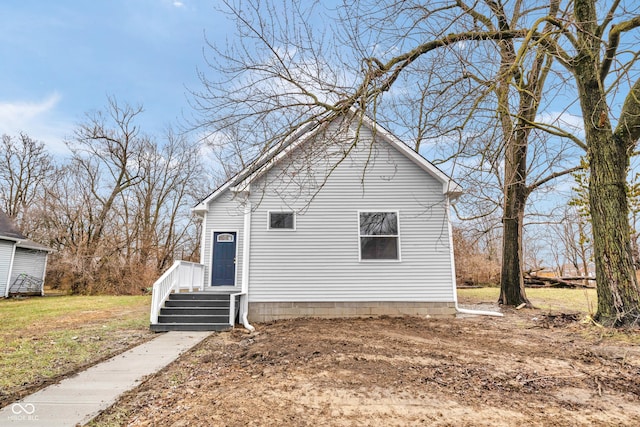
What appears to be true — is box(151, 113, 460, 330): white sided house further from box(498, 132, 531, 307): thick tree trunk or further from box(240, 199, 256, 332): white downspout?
box(498, 132, 531, 307): thick tree trunk

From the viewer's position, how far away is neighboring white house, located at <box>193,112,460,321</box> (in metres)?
8.16

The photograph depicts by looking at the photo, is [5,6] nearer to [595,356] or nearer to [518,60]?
[518,60]

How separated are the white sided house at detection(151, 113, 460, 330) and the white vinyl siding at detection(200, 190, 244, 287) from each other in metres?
2.79

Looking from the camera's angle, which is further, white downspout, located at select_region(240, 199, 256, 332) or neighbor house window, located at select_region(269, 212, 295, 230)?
neighbor house window, located at select_region(269, 212, 295, 230)

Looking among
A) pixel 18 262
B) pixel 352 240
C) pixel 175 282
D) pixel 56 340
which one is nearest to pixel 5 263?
pixel 18 262

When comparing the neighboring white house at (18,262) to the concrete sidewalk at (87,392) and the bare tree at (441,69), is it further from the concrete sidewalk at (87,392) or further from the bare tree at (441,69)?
the bare tree at (441,69)

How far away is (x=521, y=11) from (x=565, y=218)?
7.83 meters

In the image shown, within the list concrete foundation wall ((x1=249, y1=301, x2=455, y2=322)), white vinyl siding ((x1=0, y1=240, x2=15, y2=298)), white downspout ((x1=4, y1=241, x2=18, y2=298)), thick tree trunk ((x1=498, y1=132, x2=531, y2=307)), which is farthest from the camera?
white downspout ((x1=4, y1=241, x2=18, y2=298))

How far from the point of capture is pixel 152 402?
3.26 m

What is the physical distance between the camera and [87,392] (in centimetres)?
346

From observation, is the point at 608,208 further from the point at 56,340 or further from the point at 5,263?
the point at 5,263

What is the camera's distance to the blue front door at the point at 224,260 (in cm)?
1155

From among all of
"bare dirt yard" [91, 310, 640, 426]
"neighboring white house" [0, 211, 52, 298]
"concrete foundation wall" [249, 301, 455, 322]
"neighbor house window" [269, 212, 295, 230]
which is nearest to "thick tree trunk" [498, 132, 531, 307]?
"concrete foundation wall" [249, 301, 455, 322]

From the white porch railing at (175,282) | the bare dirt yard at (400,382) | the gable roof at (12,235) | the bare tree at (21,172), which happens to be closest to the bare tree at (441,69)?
the bare dirt yard at (400,382)
